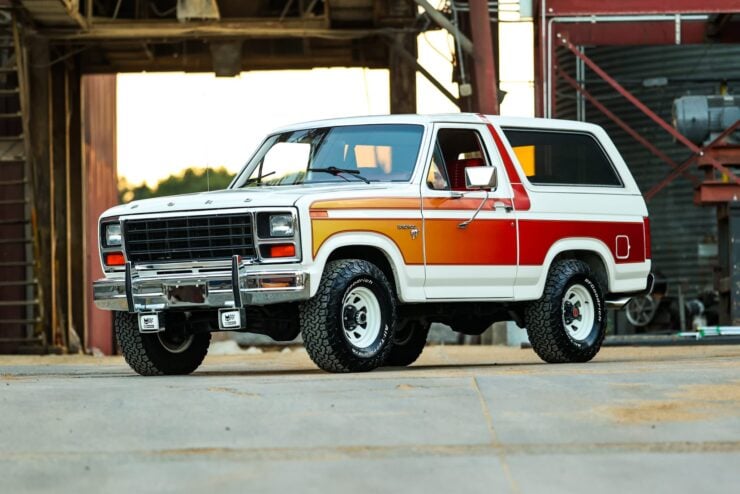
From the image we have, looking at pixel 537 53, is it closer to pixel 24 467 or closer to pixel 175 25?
pixel 175 25

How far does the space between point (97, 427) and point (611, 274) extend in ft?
22.0

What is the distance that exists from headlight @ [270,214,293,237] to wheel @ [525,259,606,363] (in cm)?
284

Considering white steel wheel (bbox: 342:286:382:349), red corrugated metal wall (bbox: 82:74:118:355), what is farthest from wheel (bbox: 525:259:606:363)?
red corrugated metal wall (bbox: 82:74:118:355)

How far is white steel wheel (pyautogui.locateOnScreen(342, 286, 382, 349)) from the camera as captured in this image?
11.4 m

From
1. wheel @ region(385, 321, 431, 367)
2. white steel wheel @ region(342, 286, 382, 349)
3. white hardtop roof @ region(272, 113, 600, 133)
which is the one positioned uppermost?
white hardtop roof @ region(272, 113, 600, 133)

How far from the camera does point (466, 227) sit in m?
12.1

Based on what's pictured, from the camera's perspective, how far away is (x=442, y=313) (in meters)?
12.6

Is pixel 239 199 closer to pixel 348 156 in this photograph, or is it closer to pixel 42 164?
pixel 348 156

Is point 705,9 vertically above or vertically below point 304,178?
above

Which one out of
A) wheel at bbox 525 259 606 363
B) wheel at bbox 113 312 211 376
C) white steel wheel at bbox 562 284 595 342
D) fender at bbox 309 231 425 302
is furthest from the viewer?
white steel wheel at bbox 562 284 595 342

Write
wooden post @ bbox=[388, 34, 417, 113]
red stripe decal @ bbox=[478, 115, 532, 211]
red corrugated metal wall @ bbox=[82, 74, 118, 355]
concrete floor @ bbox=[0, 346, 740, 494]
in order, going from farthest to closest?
red corrugated metal wall @ bbox=[82, 74, 118, 355]
wooden post @ bbox=[388, 34, 417, 113]
red stripe decal @ bbox=[478, 115, 532, 211]
concrete floor @ bbox=[0, 346, 740, 494]

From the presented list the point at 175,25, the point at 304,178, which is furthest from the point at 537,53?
the point at 304,178

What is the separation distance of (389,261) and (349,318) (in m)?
0.59

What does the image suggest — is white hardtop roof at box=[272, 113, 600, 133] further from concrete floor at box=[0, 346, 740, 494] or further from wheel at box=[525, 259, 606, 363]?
concrete floor at box=[0, 346, 740, 494]
